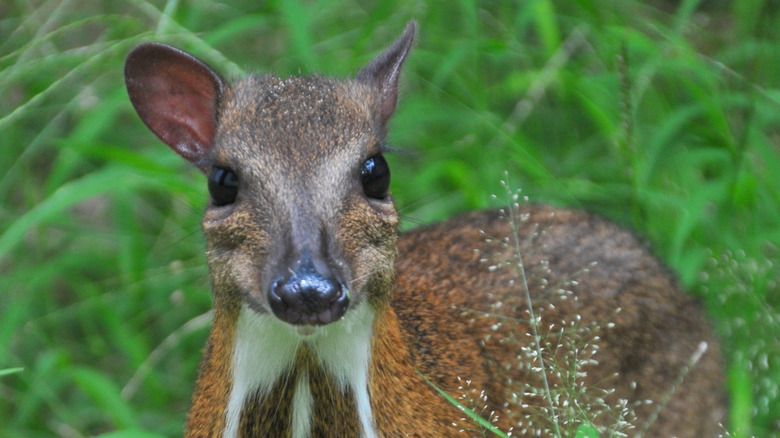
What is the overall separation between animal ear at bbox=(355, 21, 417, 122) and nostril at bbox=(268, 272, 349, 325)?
3.64 feet

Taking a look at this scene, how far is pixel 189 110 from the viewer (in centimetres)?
410

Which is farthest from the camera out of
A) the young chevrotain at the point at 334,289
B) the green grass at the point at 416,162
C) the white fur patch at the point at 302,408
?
the green grass at the point at 416,162

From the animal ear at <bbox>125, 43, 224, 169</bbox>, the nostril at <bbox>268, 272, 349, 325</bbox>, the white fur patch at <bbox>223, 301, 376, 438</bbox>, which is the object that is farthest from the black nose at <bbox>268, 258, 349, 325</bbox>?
the animal ear at <bbox>125, 43, 224, 169</bbox>

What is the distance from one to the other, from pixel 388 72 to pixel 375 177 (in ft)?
2.18

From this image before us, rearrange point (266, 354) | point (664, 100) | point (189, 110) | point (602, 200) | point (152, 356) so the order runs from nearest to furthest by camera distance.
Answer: point (266, 354) < point (189, 110) < point (152, 356) < point (602, 200) < point (664, 100)

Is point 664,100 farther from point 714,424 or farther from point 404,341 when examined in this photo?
point 404,341

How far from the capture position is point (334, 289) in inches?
125

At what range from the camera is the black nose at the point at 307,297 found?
10.3ft

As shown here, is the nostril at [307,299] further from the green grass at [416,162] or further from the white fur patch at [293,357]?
the green grass at [416,162]

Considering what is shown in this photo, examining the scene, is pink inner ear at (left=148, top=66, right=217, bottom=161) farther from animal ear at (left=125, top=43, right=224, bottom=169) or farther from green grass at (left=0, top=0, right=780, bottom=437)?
green grass at (left=0, top=0, right=780, bottom=437)

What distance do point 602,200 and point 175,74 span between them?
2.77 meters

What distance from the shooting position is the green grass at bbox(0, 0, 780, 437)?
5.36 m

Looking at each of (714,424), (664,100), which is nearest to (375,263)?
(714,424)

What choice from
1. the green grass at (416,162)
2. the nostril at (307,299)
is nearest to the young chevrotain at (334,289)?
the nostril at (307,299)
